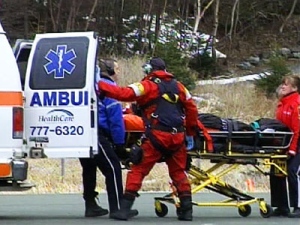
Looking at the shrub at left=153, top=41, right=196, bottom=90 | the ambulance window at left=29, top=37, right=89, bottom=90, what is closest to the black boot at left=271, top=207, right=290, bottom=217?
the ambulance window at left=29, top=37, right=89, bottom=90

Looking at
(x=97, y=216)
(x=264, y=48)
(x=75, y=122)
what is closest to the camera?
(x=75, y=122)

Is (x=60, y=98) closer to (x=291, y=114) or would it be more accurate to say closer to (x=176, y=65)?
(x=291, y=114)

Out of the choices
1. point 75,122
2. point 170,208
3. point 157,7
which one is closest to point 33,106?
point 75,122

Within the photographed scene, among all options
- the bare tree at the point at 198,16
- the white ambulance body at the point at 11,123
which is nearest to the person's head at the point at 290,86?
the white ambulance body at the point at 11,123

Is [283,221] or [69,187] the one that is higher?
[283,221]

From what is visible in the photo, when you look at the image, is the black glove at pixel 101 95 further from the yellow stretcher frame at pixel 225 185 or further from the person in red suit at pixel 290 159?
the person in red suit at pixel 290 159

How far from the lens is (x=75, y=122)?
11.0m

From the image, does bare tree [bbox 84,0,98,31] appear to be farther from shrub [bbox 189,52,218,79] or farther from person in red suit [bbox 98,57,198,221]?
person in red suit [bbox 98,57,198,221]

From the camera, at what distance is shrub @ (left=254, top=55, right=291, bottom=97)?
2630cm

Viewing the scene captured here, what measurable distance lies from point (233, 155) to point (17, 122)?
103 inches

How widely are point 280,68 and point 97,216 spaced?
50.4 feet

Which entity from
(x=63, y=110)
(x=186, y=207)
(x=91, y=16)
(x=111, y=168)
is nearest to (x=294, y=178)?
(x=186, y=207)

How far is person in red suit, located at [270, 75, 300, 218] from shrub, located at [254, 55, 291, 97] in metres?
14.2

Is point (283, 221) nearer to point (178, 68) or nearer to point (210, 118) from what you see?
point (210, 118)
